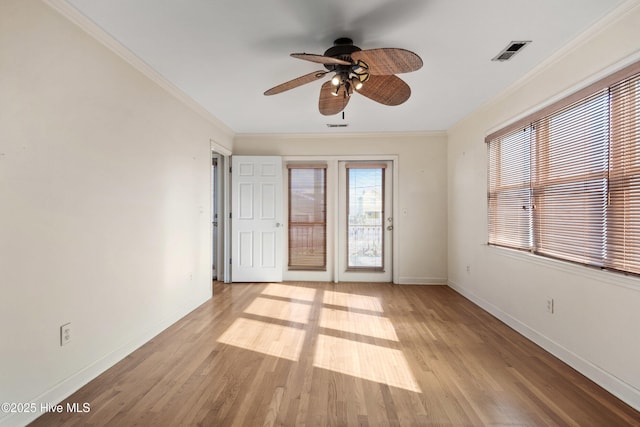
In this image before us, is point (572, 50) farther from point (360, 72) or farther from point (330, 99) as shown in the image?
point (330, 99)

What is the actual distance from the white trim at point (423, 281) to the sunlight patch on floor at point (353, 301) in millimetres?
1056

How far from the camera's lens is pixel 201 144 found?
13.6 ft

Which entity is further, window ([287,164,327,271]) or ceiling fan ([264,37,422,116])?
window ([287,164,327,271])

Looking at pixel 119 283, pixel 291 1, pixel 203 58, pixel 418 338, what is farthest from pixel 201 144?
pixel 418 338

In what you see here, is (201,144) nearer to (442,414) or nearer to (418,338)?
(418,338)

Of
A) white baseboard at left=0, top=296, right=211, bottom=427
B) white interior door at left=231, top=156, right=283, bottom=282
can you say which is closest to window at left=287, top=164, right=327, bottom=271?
white interior door at left=231, top=156, right=283, bottom=282

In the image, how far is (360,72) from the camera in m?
2.36

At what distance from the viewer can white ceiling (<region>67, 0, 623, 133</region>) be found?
2027 millimetres

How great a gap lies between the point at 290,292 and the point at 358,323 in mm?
1546

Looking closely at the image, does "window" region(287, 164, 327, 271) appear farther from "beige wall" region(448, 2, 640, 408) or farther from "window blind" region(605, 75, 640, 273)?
"window blind" region(605, 75, 640, 273)

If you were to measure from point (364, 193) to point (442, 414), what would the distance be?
390cm

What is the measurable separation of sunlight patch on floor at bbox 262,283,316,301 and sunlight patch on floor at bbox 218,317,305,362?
1.07 m

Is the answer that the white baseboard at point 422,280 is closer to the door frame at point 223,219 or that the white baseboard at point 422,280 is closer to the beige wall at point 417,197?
the beige wall at point 417,197

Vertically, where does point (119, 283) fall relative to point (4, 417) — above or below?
above
